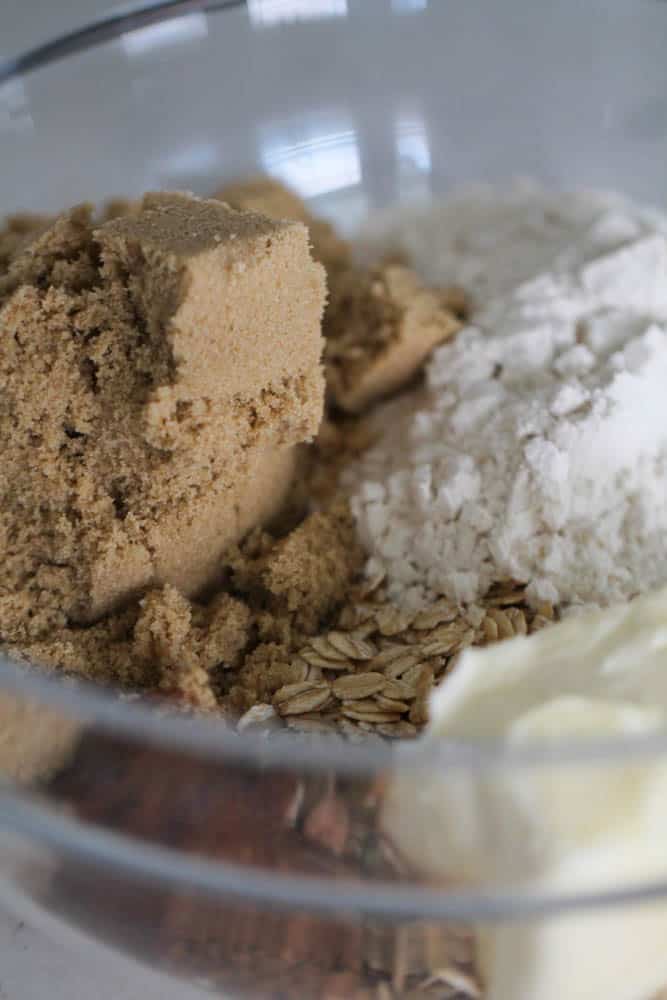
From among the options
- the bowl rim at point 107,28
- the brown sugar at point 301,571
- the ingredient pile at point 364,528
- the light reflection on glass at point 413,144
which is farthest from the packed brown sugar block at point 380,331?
the bowl rim at point 107,28

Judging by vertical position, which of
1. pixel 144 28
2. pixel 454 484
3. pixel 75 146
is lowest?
pixel 454 484

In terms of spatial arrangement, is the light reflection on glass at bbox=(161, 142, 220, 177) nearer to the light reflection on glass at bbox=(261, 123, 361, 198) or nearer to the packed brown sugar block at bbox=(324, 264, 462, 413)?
the light reflection on glass at bbox=(261, 123, 361, 198)

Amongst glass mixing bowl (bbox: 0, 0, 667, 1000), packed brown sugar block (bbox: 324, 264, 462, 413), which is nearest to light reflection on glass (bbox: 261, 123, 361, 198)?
glass mixing bowl (bbox: 0, 0, 667, 1000)

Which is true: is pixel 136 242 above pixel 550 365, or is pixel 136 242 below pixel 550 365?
above

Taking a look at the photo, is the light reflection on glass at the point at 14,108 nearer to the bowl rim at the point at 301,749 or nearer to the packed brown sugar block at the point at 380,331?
the packed brown sugar block at the point at 380,331

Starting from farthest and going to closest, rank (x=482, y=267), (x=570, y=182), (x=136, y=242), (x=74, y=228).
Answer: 1. (x=570, y=182)
2. (x=482, y=267)
3. (x=74, y=228)
4. (x=136, y=242)

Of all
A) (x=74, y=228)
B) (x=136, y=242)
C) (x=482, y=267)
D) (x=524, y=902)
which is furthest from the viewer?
(x=482, y=267)

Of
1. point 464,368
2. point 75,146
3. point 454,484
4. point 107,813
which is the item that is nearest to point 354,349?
point 464,368

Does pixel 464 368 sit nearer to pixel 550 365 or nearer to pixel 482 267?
pixel 550 365
